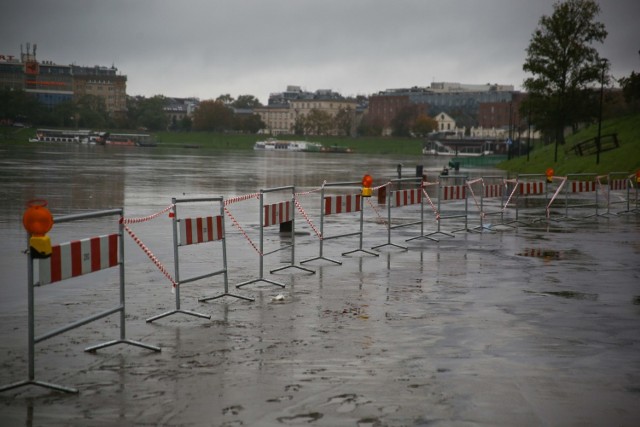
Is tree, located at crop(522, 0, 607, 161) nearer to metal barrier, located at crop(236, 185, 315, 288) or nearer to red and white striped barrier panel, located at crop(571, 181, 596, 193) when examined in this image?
red and white striped barrier panel, located at crop(571, 181, 596, 193)

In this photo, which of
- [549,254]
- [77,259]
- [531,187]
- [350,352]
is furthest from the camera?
[531,187]

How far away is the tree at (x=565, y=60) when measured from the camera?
7856 cm

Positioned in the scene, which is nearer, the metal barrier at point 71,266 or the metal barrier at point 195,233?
the metal barrier at point 71,266

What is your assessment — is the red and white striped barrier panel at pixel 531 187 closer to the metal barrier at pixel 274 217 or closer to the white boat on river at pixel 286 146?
the metal barrier at pixel 274 217

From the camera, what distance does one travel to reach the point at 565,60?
78625 mm

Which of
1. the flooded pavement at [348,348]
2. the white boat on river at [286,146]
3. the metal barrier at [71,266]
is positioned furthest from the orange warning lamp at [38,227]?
the white boat on river at [286,146]

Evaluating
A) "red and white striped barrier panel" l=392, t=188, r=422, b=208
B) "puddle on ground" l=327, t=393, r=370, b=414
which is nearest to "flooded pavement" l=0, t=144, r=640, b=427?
"puddle on ground" l=327, t=393, r=370, b=414

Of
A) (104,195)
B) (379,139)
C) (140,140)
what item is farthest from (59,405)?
(379,139)

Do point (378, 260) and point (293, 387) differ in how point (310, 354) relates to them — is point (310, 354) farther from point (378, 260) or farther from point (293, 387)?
point (378, 260)

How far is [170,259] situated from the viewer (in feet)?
55.2

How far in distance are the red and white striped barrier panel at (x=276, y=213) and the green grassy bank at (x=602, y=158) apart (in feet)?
126

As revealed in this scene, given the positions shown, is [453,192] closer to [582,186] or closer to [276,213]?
[582,186]

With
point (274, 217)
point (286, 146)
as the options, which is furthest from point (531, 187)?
point (286, 146)

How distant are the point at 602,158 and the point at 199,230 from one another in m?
47.4
